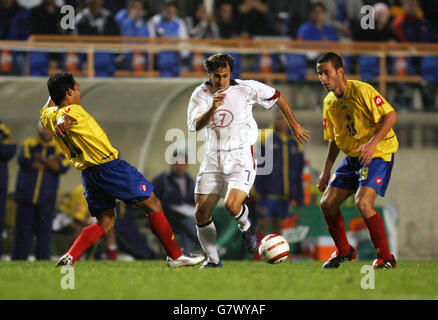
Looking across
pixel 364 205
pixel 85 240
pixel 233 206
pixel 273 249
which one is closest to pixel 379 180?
pixel 364 205

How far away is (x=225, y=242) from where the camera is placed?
13039 millimetres

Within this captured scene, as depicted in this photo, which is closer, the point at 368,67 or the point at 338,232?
the point at 338,232

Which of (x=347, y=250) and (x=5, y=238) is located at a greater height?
(x=347, y=250)

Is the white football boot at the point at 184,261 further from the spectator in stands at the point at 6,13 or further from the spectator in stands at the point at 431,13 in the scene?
the spectator in stands at the point at 431,13

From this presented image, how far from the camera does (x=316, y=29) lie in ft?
57.0

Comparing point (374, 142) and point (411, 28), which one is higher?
point (411, 28)

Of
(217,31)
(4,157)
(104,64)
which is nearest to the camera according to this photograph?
(4,157)

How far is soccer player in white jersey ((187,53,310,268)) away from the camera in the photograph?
8.23 m

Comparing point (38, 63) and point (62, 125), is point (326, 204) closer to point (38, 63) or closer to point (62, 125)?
point (62, 125)

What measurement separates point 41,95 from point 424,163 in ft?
21.2

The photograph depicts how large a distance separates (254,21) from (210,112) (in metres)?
10.3

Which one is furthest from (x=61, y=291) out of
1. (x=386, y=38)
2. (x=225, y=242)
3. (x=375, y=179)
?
(x=386, y=38)

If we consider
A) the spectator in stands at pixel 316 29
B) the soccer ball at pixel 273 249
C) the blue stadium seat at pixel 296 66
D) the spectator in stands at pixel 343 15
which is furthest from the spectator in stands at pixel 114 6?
the soccer ball at pixel 273 249
